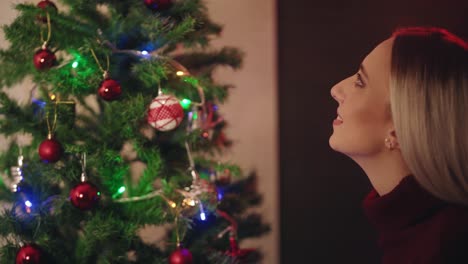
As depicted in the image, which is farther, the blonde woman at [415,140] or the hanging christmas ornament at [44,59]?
the hanging christmas ornament at [44,59]

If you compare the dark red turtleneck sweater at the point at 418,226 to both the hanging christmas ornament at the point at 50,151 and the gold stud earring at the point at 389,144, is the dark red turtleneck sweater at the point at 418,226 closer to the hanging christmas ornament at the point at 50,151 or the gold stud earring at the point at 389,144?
the gold stud earring at the point at 389,144

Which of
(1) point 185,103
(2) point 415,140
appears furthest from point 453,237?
(1) point 185,103

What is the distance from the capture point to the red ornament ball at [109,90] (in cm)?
95

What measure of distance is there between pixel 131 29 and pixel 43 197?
18.2 inches

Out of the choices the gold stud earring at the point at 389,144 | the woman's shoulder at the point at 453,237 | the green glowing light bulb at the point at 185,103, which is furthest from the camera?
the green glowing light bulb at the point at 185,103

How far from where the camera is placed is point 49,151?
93 cm

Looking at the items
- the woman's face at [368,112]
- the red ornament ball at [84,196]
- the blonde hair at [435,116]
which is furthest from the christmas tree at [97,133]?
the blonde hair at [435,116]

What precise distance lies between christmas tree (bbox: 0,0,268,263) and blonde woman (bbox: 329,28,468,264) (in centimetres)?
42

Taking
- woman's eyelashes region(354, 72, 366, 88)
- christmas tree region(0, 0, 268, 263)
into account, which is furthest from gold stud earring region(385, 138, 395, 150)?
christmas tree region(0, 0, 268, 263)

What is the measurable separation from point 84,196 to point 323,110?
85 centimetres

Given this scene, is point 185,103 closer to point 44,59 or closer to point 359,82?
point 44,59

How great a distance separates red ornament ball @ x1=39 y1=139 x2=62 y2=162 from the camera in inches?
36.7

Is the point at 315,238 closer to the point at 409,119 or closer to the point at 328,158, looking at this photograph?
the point at 328,158

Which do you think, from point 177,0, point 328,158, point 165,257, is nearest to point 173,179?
point 165,257
